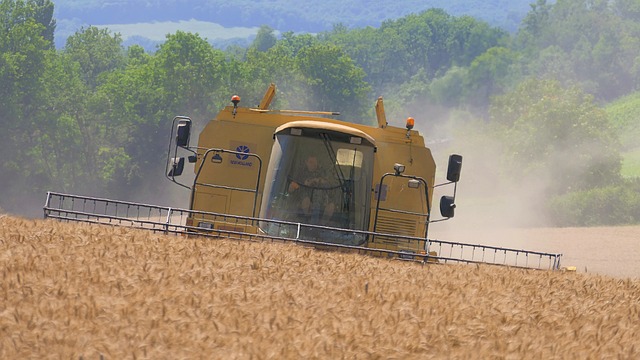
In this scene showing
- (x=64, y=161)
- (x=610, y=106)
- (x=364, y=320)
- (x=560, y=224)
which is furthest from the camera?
(x=610, y=106)

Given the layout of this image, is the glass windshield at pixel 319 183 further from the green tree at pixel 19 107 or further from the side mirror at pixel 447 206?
the green tree at pixel 19 107

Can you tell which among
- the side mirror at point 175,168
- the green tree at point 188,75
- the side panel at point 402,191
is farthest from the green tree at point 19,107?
the side panel at point 402,191

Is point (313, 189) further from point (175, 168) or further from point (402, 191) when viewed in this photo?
point (175, 168)

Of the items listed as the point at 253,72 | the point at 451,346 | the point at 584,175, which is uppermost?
the point at 253,72

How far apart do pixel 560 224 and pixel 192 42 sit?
93.6 ft

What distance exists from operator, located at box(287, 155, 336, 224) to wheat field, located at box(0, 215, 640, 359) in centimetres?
345

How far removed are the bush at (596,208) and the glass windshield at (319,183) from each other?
153 ft

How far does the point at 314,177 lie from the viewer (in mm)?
15938

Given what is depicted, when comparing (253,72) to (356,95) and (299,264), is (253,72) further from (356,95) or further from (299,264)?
(299,264)

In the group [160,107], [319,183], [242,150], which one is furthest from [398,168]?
[160,107]

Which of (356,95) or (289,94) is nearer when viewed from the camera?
(289,94)

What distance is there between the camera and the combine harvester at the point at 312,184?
50.9 feet

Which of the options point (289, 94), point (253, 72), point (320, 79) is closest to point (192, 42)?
point (253, 72)

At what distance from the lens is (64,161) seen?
7150 centimetres
